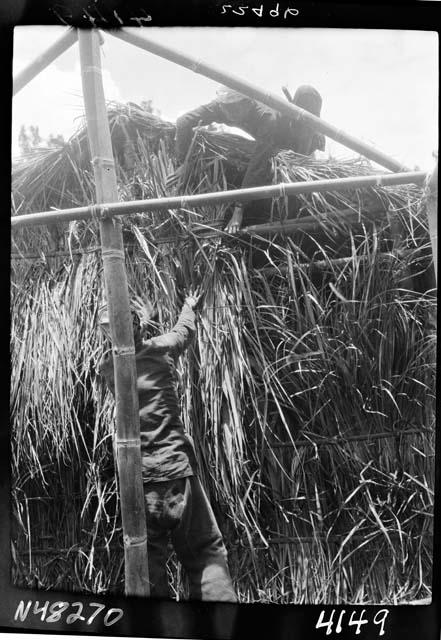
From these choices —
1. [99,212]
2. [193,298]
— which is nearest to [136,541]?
[193,298]

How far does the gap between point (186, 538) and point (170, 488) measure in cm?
10

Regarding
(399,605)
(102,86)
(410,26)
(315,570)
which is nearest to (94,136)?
(102,86)

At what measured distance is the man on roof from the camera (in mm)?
1422

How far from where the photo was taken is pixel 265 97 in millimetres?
1416

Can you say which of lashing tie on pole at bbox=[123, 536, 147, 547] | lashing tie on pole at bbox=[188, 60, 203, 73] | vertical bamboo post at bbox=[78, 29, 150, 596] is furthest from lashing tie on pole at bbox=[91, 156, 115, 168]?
lashing tie on pole at bbox=[123, 536, 147, 547]

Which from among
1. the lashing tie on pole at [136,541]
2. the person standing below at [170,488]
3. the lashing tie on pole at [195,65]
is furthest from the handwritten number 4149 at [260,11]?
the lashing tie on pole at [136,541]

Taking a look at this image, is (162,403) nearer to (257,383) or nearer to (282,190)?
(257,383)

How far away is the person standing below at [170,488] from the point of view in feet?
4.58

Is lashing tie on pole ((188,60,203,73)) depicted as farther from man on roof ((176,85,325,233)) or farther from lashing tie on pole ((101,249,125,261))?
lashing tie on pole ((101,249,125,261))

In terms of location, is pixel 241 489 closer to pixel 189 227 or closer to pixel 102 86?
pixel 189 227

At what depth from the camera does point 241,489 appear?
4.60 feet

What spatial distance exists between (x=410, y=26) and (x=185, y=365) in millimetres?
794

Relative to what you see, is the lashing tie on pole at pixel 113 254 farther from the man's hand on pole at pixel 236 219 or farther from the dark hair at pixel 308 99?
the dark hair at pixel 308 99

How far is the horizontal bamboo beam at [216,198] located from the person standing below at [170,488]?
0.76 ft
